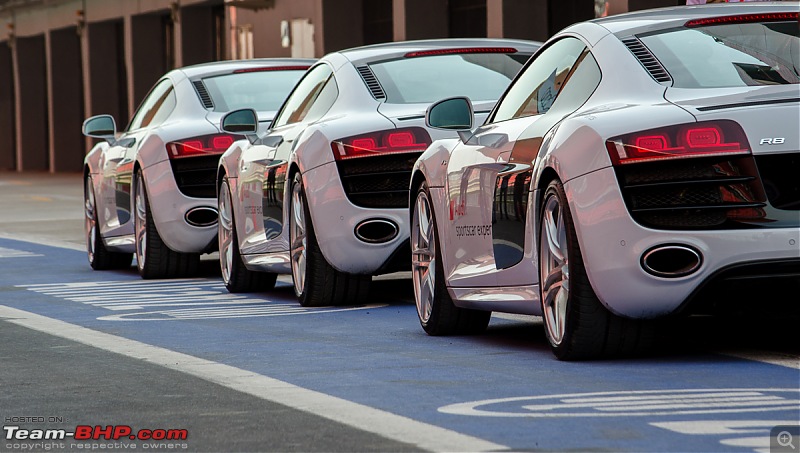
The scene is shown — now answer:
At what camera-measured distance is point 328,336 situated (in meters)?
8.73

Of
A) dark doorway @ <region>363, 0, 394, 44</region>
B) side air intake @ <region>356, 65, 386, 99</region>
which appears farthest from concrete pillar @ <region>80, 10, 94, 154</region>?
side air intake @ <region>356, 65, 386, 99</region>

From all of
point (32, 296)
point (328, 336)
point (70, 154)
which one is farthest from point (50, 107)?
point (328, 336)

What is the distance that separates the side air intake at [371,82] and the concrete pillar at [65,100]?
41023 millimetres

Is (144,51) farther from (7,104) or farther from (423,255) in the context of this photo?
(423,255)

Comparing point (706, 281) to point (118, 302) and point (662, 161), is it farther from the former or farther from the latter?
point (118, 302)

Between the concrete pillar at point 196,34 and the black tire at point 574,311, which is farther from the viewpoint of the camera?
the concrete pillar at point 196,34

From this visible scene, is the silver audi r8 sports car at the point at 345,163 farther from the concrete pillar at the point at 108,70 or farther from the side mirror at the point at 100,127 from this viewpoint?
the concrete pillar at the point at 108,70

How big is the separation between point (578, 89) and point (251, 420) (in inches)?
97.2

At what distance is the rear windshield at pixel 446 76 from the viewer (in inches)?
415

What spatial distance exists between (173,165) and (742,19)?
6775mm

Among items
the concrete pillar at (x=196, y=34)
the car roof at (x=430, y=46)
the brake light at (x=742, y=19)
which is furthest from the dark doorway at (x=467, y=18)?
the brake light at (x=742, y=19)

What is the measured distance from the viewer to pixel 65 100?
51469 millimetres

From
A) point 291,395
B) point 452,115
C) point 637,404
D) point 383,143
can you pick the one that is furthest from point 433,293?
point 637,404

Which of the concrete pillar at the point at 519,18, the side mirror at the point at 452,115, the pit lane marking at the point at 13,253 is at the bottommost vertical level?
the pit lane marking at the point at 13,253
